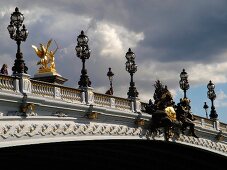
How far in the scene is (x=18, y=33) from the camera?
2564 centimetres

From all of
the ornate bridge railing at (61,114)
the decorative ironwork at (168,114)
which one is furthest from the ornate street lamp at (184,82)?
the ornate bridge railing at (61,114)

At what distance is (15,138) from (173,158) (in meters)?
24.4

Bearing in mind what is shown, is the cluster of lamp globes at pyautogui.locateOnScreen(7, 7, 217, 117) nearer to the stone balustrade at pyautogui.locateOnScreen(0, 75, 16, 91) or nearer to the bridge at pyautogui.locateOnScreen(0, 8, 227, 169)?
the bridge at pyautogui.locateOnScreen(0, 8, 227, 169)

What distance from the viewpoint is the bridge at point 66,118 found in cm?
2447

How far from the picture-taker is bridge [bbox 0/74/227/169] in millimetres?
24469

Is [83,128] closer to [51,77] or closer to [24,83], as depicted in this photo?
[51,77]

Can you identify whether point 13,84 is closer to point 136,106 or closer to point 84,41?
point 84,41

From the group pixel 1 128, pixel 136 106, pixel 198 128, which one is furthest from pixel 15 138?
pixel 198 128

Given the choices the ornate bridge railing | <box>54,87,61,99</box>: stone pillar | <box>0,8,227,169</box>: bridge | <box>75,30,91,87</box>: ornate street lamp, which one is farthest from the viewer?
<box>75,30,91,87</box>: ornate street lamp

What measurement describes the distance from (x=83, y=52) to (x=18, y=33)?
4992 mm

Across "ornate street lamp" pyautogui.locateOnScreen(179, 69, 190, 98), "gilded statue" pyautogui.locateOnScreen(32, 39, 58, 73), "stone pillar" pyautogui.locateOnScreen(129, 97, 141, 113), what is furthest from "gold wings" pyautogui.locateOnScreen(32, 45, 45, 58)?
"ornate street lamp" pyautogui.locateOnScreen(179, 69, 190, 98)

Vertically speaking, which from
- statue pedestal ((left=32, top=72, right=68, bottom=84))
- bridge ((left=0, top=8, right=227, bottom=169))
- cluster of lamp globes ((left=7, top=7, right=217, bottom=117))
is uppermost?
cluster of lamp globes ((left=7, top=7, right=217, bottom=117))

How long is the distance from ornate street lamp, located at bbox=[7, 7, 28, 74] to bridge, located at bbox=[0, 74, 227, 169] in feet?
1.32

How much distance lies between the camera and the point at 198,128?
4397cm
